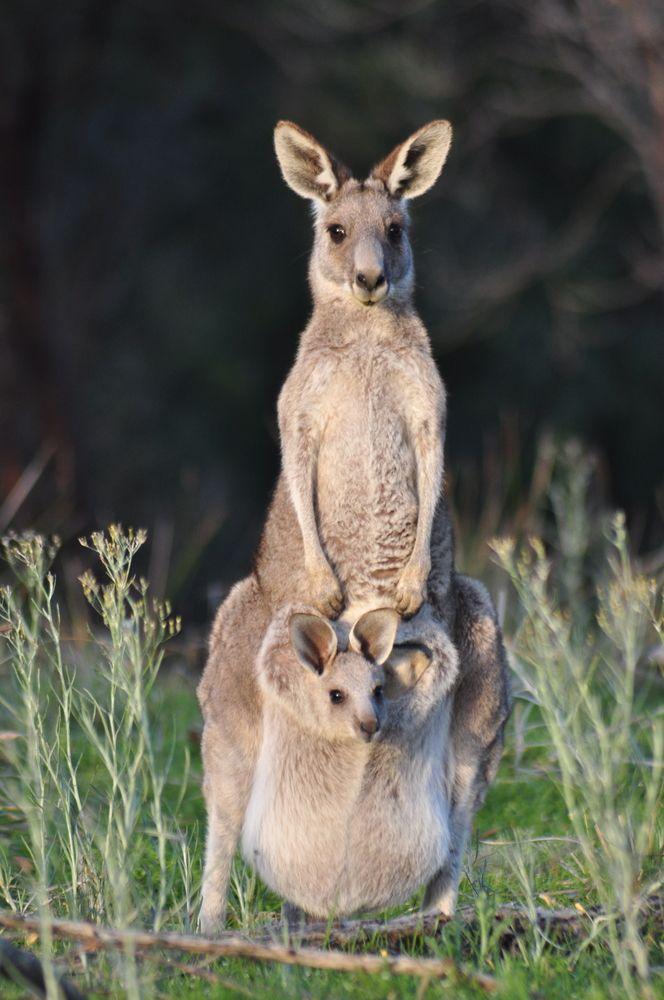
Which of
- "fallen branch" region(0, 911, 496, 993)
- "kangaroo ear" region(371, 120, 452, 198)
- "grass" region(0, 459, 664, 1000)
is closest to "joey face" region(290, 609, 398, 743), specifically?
"grass" region(0, 459, 664, 1000)

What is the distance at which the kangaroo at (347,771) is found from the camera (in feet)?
13.1

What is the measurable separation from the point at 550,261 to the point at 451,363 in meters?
6.21

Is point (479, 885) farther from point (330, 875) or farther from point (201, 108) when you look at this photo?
point (201, 108)

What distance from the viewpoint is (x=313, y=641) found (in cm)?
405

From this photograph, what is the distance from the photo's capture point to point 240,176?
18000mm

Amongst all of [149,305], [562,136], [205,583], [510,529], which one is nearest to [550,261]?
[510,529]

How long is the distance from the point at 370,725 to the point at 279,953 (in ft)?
2.80

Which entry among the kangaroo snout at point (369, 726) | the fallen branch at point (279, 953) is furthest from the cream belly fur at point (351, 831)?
the fallen branch at point (279, 953)

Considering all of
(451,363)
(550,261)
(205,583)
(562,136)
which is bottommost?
(205,583)

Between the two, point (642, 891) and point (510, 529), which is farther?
point (510, 529)

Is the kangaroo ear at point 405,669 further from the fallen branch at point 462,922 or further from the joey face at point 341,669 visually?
the fallen branch at point 462,922

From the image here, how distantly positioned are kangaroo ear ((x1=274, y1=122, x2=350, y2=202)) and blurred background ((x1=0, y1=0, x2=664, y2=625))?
573 centimetres

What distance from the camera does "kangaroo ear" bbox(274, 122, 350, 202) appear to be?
449 centimetres

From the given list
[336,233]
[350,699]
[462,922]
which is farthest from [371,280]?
[462,922]
